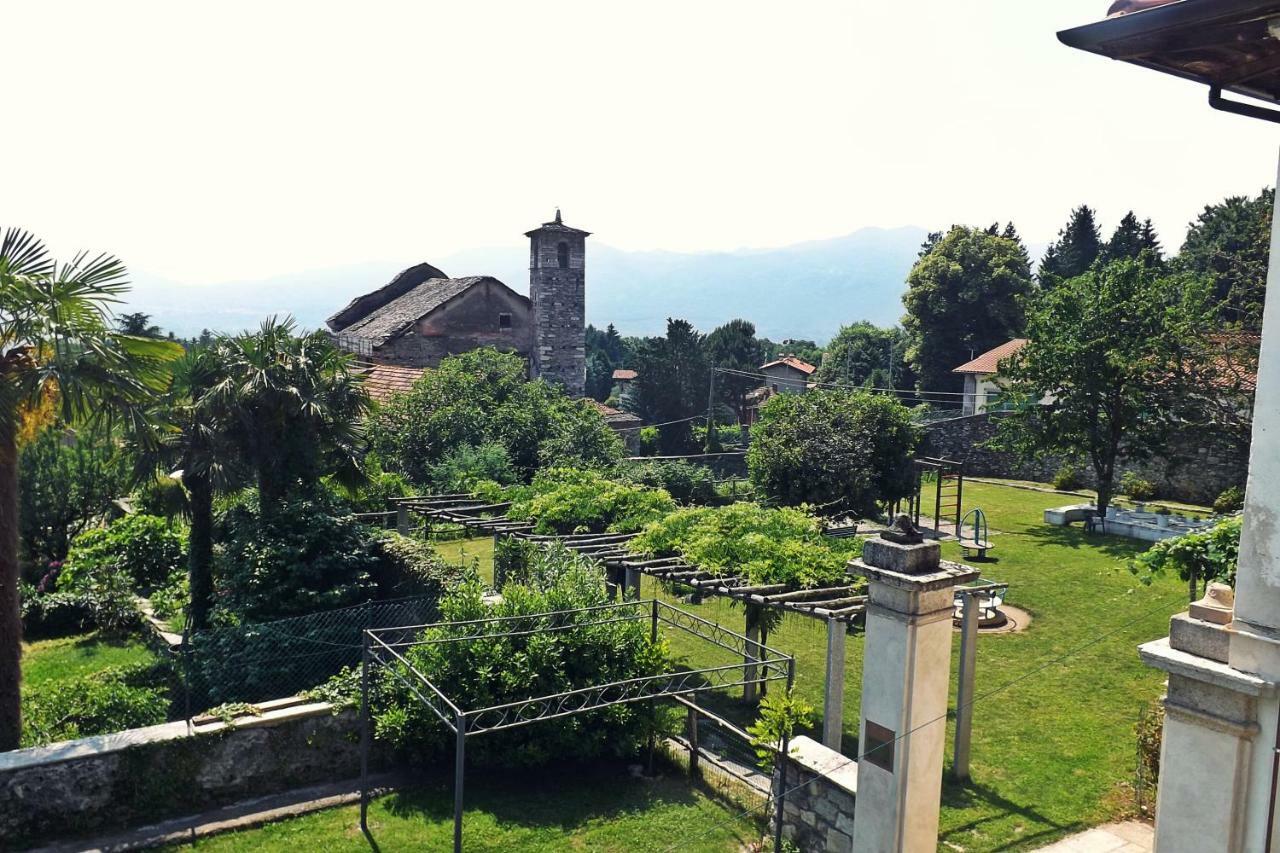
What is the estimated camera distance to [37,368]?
31.8ft

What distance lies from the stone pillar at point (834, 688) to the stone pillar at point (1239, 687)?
5.34 meters

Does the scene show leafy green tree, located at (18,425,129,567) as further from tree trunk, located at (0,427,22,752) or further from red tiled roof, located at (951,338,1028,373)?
red tiled roof, located at (951,338,1028,373)

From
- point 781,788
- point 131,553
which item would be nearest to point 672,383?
point 131,553

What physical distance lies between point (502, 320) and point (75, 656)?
26.1m

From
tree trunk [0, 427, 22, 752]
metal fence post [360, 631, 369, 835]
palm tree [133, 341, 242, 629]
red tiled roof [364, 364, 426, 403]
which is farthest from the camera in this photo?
red tiled roof [364, 364, 426, 403]

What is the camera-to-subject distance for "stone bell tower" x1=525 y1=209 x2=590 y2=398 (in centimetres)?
4053

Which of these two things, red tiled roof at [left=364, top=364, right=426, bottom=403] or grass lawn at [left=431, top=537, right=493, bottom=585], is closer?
grass lawn at [left=431, top=537, right=493, bottom=585]

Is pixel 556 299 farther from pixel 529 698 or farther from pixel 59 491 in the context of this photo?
pixel 529 698

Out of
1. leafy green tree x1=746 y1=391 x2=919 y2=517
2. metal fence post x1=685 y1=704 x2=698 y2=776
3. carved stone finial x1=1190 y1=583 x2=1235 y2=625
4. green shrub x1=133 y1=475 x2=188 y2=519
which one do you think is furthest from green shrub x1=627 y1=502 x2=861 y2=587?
green shrub x1=133 y1=475 x2=188 y2=519

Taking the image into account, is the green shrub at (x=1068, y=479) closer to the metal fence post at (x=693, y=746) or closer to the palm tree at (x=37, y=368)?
the metal fence post at (x=693, y=746)

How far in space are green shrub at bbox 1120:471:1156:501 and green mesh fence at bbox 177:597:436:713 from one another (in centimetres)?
2578

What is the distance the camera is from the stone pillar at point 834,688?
9891 mm

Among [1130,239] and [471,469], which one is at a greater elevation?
[1130,239]

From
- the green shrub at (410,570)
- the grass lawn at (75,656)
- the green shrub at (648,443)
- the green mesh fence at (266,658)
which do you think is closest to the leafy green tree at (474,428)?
the green shrub at (410,570)
